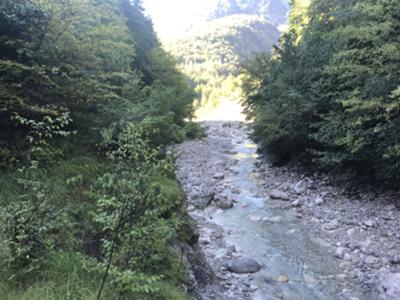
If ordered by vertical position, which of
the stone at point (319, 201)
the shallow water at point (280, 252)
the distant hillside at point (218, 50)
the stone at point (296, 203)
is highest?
the distant hillside at point (218, 50)

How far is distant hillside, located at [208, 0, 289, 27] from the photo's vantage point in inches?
6752

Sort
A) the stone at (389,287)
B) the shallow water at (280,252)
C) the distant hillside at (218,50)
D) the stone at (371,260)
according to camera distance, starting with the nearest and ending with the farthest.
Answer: the stone at (389,287), the shallow water at (280,252), the stone at (371,260), the distant hillside at (218,50)

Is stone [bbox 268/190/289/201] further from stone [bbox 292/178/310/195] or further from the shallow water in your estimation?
stone [bbox 292/178/310/195]

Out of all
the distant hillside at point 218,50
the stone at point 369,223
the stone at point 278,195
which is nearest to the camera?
the stone at point 369,223

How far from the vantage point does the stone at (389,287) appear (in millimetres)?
5371

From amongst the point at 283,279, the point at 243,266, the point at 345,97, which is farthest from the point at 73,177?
the point at 345,97

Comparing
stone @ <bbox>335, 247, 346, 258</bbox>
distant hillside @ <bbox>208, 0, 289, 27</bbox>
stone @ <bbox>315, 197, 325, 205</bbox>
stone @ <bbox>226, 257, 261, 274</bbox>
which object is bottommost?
stone @ <bbox>335, 247, 346, 258</bbox>

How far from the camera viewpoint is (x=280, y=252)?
23.6 feet

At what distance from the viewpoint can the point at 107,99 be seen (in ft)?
20.4

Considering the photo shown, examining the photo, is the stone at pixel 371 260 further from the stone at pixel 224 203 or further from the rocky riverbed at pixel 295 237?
the stone at pixel 224 203

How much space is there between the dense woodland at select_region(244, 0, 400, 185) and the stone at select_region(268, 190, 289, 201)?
4.84 feet

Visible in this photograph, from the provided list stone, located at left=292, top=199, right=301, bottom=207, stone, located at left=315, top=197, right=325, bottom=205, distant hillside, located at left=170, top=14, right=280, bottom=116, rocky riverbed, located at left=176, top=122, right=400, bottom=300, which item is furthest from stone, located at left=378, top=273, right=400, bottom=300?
distant hillside, located at left=170, top=14, right=280, bottom=116

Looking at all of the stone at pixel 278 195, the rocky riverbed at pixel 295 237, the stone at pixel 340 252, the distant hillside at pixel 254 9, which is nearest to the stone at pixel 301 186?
the rocky riverbed at pixel 295 237

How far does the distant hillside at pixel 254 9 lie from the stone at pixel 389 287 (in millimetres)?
177608
